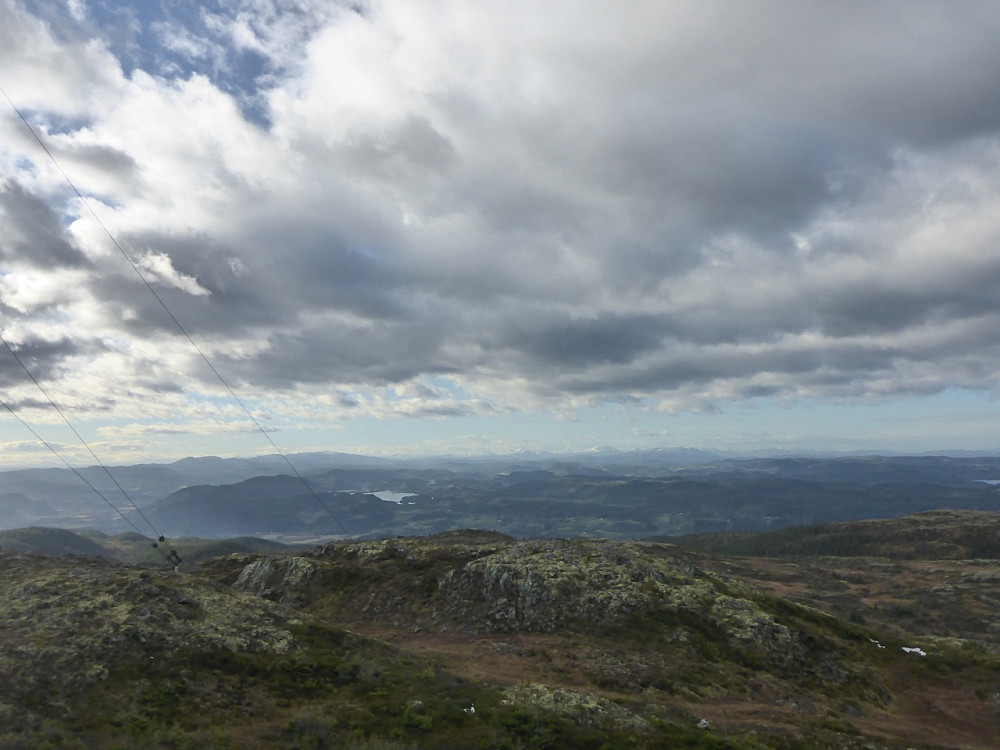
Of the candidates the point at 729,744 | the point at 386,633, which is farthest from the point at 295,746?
the point at 386,633

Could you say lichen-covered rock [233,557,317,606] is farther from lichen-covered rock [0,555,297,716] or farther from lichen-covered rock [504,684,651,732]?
lichen-covered rock [504,684,651,732]

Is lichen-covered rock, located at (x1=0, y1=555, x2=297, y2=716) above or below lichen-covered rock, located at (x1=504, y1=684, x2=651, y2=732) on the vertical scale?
above

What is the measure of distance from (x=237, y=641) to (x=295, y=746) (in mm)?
14895

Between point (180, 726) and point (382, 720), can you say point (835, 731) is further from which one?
point (180, 726)

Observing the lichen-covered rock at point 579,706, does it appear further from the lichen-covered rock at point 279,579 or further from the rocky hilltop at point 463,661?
the lichen-covered rock at point 279,579

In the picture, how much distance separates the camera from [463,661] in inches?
1773

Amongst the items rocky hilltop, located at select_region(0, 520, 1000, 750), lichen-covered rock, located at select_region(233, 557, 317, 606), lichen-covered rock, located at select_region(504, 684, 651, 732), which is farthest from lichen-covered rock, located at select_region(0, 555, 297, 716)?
lichen-covered rock, located at select_region(504, 684, 651, 732)

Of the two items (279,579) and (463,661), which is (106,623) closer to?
(463,661)

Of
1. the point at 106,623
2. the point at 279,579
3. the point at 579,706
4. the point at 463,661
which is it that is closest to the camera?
the point at 579,706

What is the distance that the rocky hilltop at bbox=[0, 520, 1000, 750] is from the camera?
29.4m

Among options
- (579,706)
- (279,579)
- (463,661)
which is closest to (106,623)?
(463,661)

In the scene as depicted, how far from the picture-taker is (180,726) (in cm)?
2748

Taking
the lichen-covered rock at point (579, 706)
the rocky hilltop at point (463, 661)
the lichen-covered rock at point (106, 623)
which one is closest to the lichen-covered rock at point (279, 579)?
the rocky hilltop at point (463, 661)

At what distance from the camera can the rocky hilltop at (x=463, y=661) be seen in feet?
96.4
